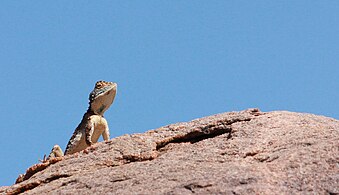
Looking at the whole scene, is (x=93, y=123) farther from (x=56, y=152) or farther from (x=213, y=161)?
(x=213, y=161)

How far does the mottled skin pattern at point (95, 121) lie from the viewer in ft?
46.2

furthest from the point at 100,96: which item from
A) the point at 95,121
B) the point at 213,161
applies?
the point at 213,161

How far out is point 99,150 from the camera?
9.83 m

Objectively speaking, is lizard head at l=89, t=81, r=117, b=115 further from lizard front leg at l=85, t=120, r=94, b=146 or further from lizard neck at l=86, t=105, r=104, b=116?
lizard front leg at l=85, t=120, r=94, b=146

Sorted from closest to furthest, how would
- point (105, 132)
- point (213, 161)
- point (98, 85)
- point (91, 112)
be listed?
point (213, 161) → point (105, 132) → point (91, 112) → point (98, 85)

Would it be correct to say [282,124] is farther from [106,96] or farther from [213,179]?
[106,96]

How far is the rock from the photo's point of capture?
24.6 feet

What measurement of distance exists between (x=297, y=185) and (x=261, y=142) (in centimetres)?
144

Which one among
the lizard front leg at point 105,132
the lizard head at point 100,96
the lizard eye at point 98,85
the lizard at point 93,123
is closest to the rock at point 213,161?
the lizard at point 93,123

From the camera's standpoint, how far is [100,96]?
1490cm

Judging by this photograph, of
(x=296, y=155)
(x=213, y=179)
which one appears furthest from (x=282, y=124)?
(x=213, y=179)

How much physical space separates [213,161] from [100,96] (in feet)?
22.4

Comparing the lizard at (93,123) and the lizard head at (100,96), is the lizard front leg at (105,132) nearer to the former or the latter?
the lizard at (93,123)

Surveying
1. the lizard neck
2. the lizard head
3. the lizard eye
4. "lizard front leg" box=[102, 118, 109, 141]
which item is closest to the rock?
"lizard front leg" box=[102, 118, 109, 141]
